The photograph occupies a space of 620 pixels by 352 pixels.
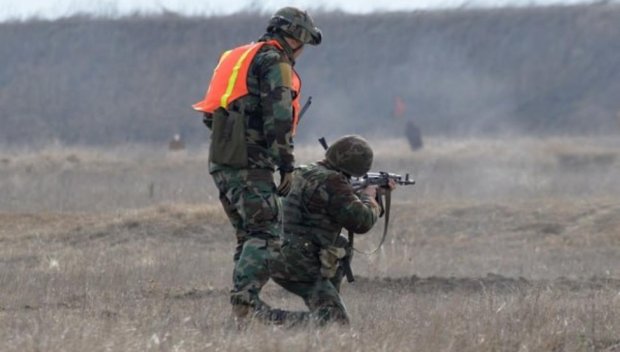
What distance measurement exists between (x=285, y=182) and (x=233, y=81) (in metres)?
0.66

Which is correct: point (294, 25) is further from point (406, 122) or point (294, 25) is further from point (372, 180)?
point (406, 122)

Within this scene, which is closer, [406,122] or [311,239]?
[311,239]

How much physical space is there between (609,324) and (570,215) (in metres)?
9.77

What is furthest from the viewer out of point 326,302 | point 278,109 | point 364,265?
point 364,265

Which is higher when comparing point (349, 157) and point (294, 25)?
point (294, 25)

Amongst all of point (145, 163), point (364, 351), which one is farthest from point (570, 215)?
point (145, 163)

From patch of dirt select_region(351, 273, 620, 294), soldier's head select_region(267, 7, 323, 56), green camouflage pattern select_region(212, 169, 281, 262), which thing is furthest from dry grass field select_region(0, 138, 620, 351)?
soldier's head select_region(267, 7, 323, 56)

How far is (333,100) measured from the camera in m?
52.8

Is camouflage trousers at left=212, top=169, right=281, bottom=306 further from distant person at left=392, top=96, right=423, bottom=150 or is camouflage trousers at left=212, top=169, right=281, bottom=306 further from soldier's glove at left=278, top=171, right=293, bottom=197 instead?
distant person at left=392, top=96, right=423, bottom=150

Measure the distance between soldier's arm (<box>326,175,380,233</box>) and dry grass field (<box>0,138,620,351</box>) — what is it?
22.2 inches

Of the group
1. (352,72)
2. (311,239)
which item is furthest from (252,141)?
(352,72)

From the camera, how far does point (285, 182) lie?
794 centimetres

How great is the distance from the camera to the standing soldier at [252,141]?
25.8ft

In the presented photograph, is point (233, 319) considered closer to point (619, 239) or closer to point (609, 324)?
point (609, 324)
